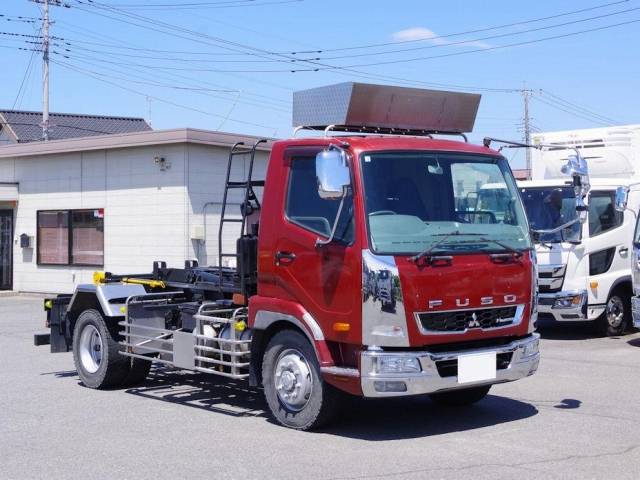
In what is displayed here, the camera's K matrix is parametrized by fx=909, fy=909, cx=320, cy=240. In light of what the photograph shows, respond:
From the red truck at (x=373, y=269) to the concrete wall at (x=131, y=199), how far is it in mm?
10173

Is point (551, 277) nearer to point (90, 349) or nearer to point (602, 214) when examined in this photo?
point (602, 214)

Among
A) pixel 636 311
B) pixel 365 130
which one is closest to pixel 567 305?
pixel 636 311

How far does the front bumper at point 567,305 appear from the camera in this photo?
14.0 meters

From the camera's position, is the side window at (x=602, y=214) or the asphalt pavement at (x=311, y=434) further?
the side window at (x=602, y=214)

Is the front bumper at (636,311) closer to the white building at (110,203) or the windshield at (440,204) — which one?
the windshield at (440,204)

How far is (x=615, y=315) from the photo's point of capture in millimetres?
14734

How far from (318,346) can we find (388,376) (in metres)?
0.69

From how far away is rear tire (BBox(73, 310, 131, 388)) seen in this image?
10.1m

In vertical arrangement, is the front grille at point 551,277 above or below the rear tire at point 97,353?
above

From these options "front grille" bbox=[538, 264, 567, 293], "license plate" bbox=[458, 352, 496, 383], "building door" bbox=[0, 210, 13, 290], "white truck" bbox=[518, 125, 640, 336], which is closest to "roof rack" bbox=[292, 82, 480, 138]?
"license plate" bbox=[458, 352, 496, 383]

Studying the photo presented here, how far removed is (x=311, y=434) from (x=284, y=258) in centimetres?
153

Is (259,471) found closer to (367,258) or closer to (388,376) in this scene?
(388,376)

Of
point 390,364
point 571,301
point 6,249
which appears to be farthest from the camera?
point 6,249

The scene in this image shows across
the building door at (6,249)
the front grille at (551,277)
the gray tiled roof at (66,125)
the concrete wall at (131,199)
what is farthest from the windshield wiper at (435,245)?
the gray tiled roof at (66,125)
